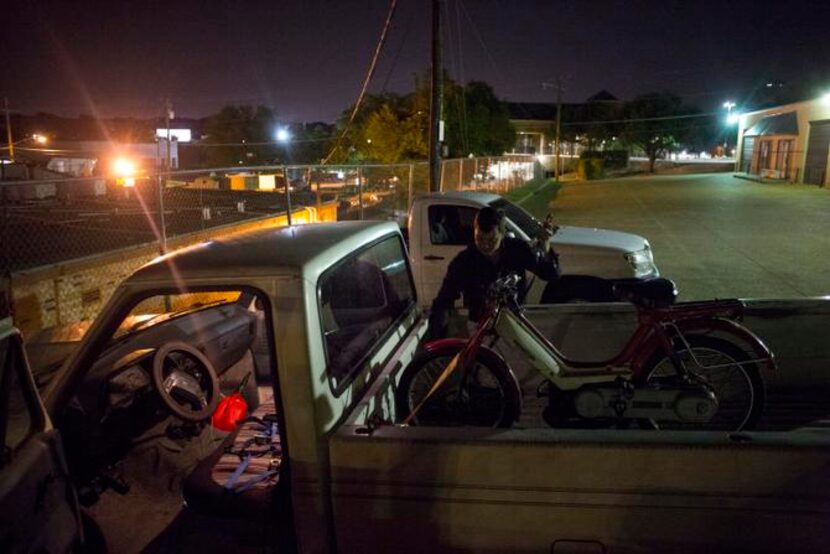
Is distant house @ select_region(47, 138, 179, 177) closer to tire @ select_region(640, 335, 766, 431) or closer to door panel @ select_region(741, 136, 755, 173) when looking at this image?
tire @ select_region(640, 335, 766, 431)

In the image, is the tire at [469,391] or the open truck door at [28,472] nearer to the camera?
the open truck door at [28,472]

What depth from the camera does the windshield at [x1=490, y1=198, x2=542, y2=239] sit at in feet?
27.2

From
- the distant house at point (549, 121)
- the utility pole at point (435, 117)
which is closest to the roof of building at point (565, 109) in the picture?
the distant house at point (549, 121)

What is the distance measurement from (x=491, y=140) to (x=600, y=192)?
7797 mm

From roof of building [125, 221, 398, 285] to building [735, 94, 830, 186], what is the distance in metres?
34.5

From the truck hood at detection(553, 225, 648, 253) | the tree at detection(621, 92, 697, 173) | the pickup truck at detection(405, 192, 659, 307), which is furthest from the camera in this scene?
the tree at detection(621, 92, 697, 173)

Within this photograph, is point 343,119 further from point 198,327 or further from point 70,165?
point 198,327

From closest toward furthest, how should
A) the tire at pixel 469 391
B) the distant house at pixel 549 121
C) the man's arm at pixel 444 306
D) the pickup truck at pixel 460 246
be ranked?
1. the tire at pixel 469 391
2. the man's arm at pixel 444 306
3. the pickup truck at pixel 460 246
4. the distant house at pixel 549 121

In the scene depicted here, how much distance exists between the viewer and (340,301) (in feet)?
12.6

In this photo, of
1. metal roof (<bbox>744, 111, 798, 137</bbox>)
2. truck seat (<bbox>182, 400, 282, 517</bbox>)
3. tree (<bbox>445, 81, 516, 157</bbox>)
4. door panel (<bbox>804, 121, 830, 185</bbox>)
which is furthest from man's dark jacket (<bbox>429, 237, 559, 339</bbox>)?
metal roof (<bbox>744, 111, 798, 137</bbox>)

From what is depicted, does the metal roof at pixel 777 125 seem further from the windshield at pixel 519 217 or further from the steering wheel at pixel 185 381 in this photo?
the steering wheel at pixel 185 381

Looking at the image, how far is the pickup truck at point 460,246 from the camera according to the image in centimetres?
769

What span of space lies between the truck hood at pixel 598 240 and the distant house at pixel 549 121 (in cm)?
6089

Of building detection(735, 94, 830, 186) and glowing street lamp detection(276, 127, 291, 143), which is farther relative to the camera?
glowing street lamp detection(276, 127, 291, 143)
